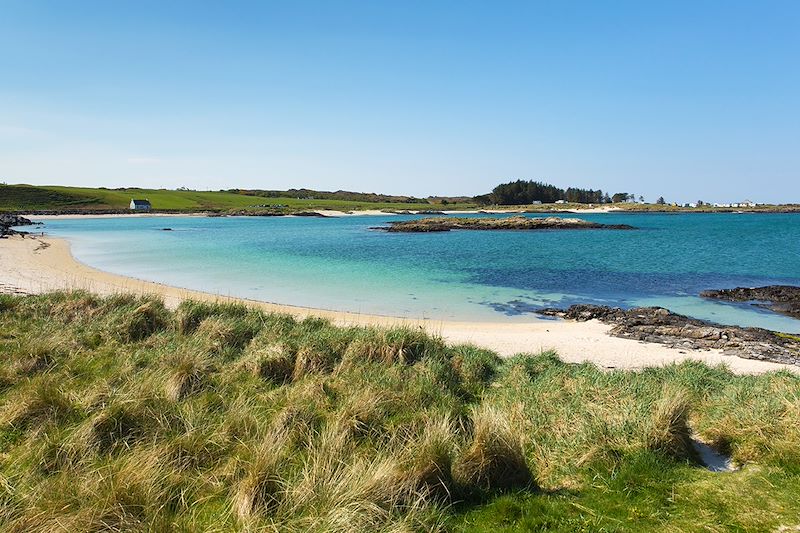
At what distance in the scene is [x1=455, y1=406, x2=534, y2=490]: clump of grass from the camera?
191 inches

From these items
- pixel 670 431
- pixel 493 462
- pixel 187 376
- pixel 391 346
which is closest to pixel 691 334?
pixel 391 346

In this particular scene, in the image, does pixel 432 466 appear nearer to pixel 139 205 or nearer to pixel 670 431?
pixel 670 431

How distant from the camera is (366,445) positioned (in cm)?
555

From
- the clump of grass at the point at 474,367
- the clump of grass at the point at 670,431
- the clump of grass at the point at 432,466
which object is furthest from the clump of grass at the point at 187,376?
the clump of grass at the point at 670,431

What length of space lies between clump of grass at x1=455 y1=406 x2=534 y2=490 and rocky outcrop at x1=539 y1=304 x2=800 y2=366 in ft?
37.4

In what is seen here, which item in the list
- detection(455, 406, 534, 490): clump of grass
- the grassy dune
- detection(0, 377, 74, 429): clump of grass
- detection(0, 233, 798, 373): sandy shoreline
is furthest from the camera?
detection(0, 233, 798, 373): sandy shoreline

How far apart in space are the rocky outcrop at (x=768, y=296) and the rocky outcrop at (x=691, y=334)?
20.6 feet

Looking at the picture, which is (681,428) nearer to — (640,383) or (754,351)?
(640,383)

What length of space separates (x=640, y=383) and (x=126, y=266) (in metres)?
32.1

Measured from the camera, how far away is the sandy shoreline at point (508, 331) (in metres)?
12.6

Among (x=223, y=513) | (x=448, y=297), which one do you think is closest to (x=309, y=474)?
(x=223, y=513)

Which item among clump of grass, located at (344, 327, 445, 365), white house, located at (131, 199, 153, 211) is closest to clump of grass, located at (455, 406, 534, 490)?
clump of grass, located at (344, 327, 445, 365)

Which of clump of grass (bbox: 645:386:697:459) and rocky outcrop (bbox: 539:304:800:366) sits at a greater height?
clump of grass (bbox: 645:386:697:459)

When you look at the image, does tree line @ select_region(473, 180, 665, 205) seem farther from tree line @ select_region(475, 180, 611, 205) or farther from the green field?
the green field
